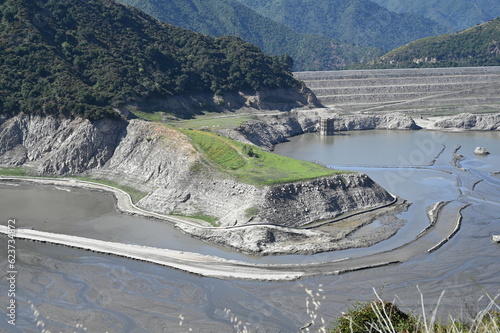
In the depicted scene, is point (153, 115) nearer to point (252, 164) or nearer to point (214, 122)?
point (214, 122)

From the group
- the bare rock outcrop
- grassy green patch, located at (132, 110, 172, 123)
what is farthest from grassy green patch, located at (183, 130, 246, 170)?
the bare rock outcrop

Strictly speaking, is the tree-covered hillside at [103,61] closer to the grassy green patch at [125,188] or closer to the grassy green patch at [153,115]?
the grassy green patch at [153,115]

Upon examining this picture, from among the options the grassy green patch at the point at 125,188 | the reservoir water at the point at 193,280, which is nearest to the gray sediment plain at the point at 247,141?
the grassy green patch at the point at 125,188

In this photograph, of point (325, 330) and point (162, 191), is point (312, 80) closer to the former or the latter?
point (162, 191)

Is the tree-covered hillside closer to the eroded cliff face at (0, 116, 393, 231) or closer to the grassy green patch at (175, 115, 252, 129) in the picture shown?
the eroded cliff face at (0, 116, 393, 231)

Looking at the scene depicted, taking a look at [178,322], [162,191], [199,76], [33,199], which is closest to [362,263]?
[178,322]
